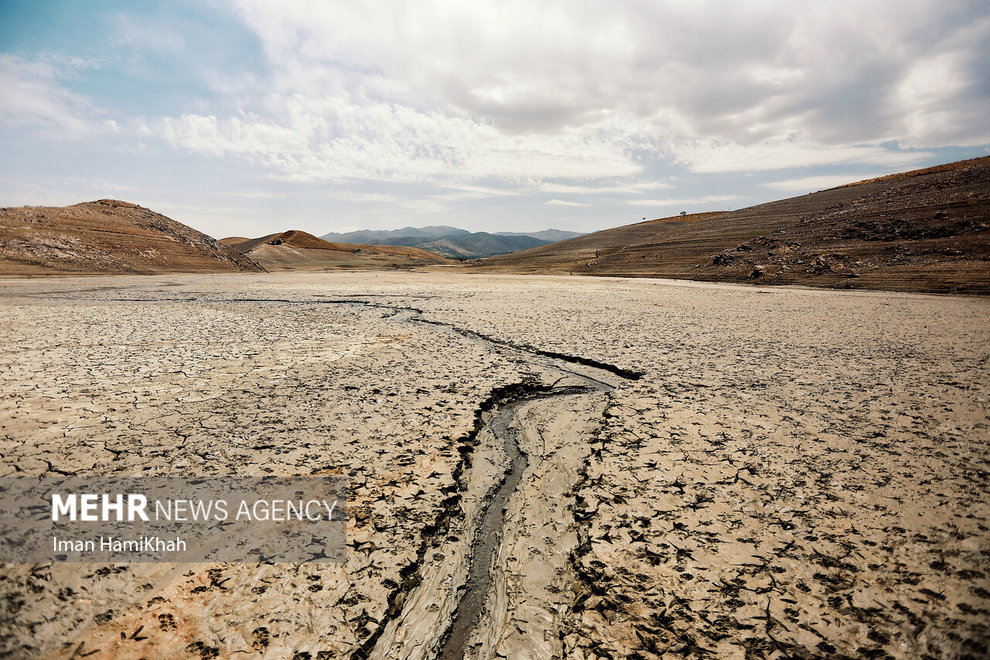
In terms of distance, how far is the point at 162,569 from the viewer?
1402 mm

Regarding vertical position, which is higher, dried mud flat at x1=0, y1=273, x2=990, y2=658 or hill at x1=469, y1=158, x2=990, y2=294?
hill at x1=469, y1=158, x2=990, y2=294

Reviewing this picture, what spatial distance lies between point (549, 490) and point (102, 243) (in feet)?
89.9

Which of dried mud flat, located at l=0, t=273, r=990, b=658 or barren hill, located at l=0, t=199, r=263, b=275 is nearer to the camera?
dried mud flat, located at l=0, t=273, r=990, b=658

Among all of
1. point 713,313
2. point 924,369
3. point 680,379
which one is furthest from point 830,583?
point 713,313

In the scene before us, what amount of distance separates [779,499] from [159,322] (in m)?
7.09

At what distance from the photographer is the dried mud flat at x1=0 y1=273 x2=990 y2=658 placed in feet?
3.94

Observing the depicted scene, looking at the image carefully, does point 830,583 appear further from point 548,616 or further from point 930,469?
point 930,469

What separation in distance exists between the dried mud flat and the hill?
13.1 meters

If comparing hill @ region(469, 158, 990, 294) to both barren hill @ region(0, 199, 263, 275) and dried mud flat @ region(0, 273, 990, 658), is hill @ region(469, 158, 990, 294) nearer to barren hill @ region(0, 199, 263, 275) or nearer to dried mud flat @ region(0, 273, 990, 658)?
dried mud flat @ region(0, 273, 990, 658)

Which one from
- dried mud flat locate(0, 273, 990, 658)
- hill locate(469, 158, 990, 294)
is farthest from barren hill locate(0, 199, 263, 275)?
hill locate(469, 158, 990, 294)

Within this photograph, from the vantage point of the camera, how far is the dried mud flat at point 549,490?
47.3 inches

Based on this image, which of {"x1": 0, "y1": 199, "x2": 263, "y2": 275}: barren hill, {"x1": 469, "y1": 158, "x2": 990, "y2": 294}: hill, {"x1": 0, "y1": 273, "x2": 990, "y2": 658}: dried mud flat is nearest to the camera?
{"x1": 0, "y1": 273, "x2": 990, "y2": 658}: dried mud flat

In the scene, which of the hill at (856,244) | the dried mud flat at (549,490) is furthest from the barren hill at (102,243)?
the hill at (856,244)

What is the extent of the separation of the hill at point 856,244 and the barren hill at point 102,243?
24462 mm
